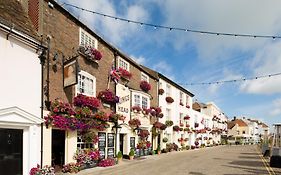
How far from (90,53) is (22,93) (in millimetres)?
6844

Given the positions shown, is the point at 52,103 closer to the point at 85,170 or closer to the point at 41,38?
the point at 41,38

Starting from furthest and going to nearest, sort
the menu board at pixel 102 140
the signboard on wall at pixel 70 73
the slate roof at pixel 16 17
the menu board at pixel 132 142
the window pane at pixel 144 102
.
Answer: the window pane at pixel 144 102
the menu board at pixel 132 142
the menu board at pixel 102 140
the signboard on wall at pixel 70 73
the slate roof at pixel 16 17

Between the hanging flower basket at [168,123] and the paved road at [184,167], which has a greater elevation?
the hanging flower basket at [168,123]

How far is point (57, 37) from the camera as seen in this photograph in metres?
15.9

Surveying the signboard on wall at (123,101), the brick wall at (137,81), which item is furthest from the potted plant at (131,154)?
the brick wall at (137,81)

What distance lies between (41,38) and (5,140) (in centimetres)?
495

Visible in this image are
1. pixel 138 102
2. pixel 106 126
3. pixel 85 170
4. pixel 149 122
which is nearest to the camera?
pixel 85 170

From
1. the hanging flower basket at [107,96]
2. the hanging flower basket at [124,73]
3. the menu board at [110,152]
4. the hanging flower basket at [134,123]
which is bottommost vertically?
the menu board at [110,152]

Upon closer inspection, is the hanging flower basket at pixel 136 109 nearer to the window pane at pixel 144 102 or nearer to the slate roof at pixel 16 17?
the window pane at pixel 144 102

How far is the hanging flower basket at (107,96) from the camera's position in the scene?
66.2 ft

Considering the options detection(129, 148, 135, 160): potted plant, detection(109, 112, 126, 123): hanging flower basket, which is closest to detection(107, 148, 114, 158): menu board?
detection(109, 112, 126, 123): hanging flower basket

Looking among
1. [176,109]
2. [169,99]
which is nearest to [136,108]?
[169,99]

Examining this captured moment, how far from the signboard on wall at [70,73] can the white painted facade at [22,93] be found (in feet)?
6.80

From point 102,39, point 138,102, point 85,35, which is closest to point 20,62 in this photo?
point 85,35
